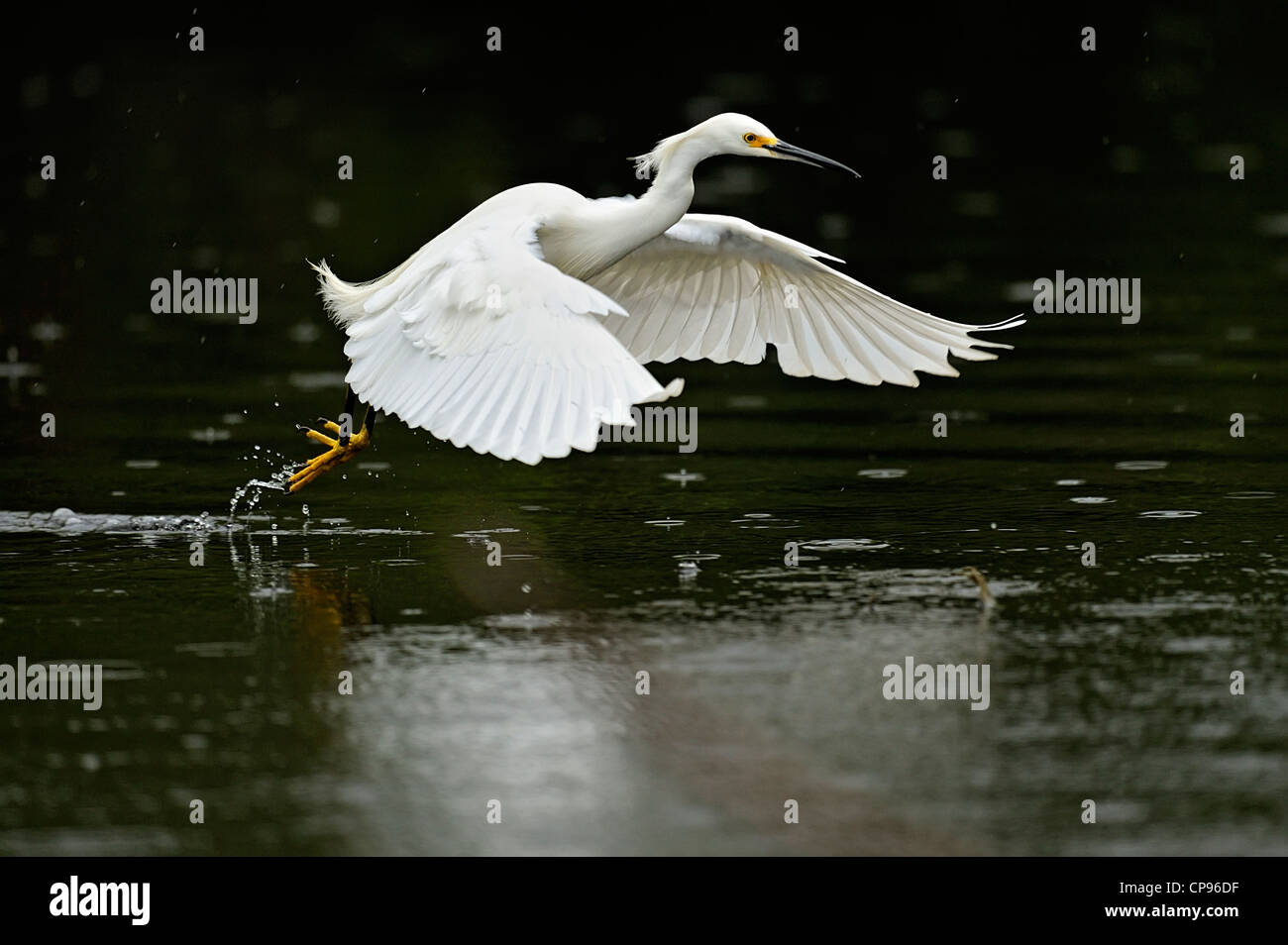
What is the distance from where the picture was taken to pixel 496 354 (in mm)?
7488

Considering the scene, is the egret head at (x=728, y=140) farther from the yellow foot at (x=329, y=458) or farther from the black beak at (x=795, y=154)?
the yellow foot at (x=329, y=458)

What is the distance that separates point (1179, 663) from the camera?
22.1ft

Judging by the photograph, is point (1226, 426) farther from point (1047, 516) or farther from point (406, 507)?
point (406, 507)

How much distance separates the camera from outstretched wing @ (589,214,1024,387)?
30.9 feet

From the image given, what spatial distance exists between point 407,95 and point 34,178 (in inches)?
231
